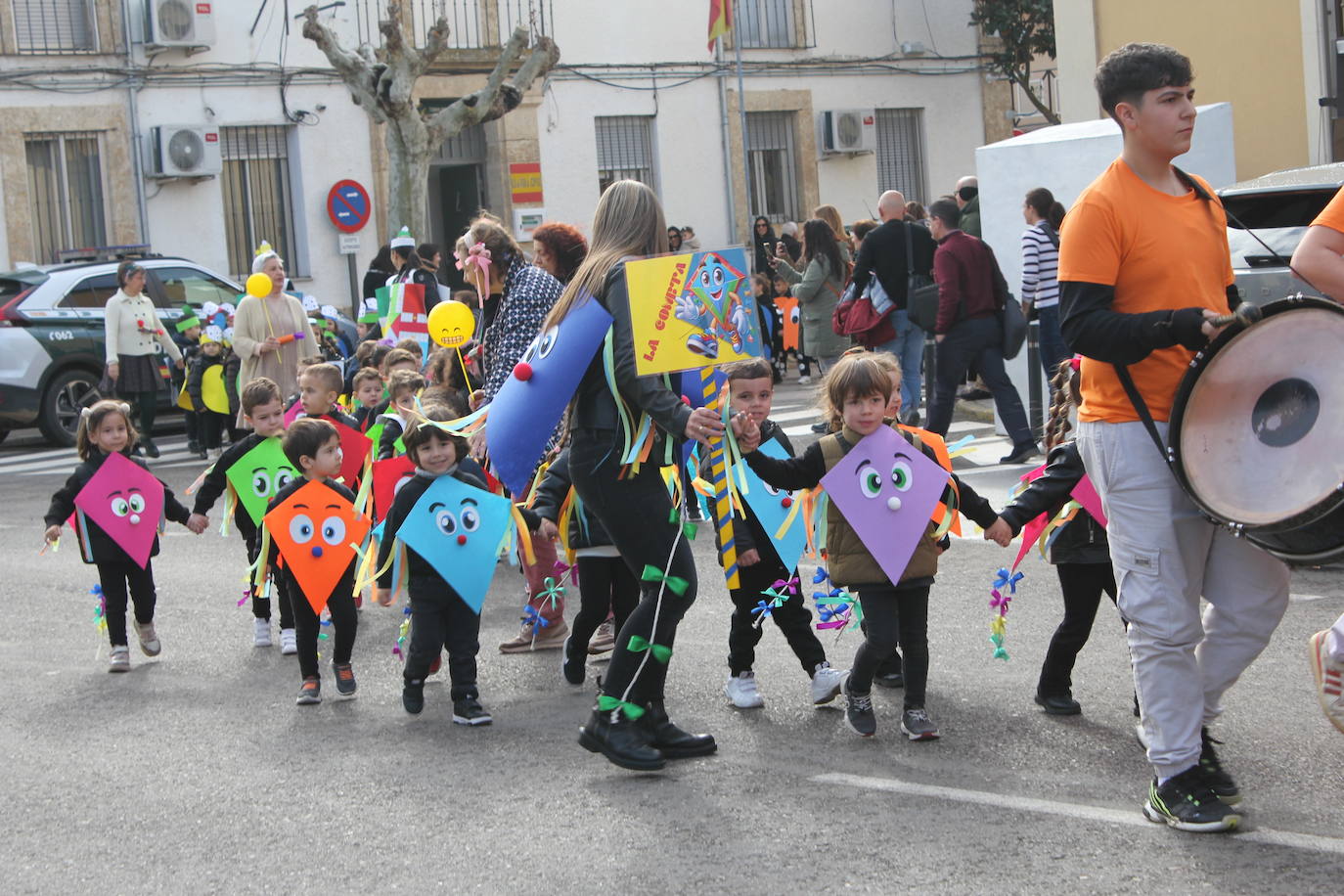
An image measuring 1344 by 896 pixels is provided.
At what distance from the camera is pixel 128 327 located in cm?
1520

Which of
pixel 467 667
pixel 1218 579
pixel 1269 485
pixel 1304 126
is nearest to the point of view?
pixel 1269 485

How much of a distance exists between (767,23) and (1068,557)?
2348 centimetres

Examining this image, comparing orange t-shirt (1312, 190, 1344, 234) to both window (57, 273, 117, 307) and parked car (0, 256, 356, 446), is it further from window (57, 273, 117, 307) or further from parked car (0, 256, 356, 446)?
window (57, 273, 117, 307)

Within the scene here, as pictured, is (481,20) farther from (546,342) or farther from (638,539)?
(638,539)

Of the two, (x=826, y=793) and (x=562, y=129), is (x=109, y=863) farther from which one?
(x=562, y=129)

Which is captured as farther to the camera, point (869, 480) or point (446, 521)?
point (446, 521)

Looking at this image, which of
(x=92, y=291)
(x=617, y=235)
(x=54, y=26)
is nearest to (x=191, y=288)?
(x=92, y=291)

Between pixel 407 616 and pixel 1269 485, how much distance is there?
3349mm

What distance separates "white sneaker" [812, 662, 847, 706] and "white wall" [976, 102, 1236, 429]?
5.95 metres

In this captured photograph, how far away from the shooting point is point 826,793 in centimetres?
503

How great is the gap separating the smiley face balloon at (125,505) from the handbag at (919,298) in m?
5.99

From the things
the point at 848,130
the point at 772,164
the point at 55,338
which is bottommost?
the point at 55,338

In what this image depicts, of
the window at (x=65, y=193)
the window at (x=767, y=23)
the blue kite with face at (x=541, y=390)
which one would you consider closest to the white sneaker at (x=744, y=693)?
the blue kite with face at (x=541, y=390)

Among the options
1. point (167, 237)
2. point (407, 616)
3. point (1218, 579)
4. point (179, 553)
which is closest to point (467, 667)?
point (407, 616)
